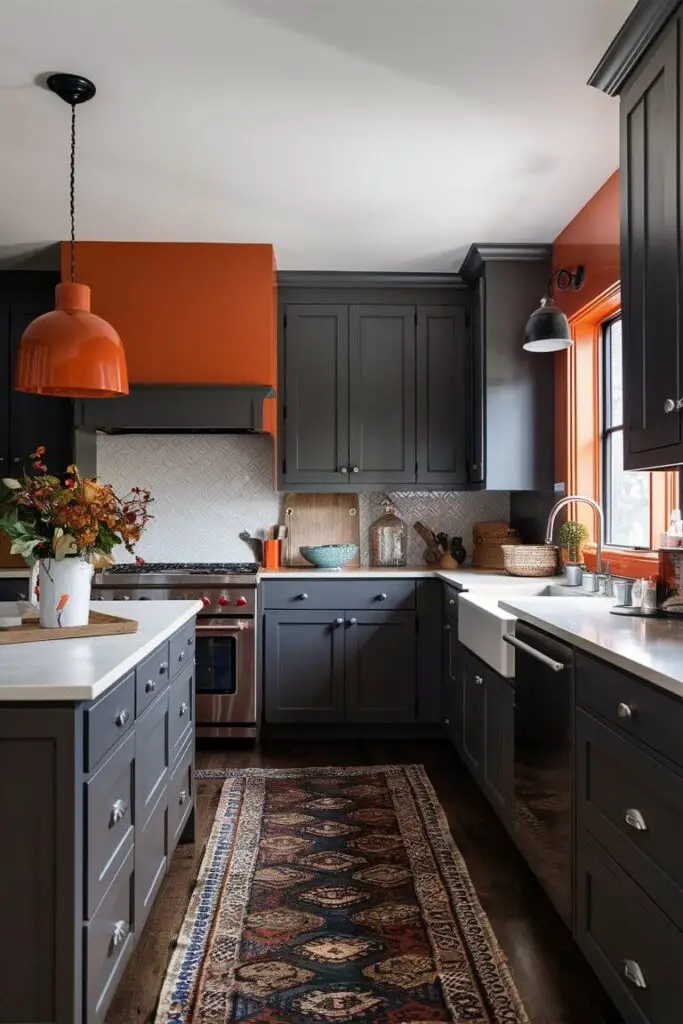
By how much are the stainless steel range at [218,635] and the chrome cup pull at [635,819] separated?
2.72 meters

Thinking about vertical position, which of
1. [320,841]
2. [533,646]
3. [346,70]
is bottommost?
[320,841]

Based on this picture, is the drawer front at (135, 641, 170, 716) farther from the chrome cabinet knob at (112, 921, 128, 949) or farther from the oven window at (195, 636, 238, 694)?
the oven window at (195, 636, 238, 694)

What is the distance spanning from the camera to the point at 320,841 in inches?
117

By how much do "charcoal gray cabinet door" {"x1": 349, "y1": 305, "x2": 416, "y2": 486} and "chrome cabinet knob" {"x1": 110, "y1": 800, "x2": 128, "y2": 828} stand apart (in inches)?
118

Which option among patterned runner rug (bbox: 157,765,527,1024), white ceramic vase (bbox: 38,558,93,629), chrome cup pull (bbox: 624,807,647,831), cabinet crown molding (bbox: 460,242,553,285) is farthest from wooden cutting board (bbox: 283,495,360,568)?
chrome cup pull (bbox: 624,807,647,831)

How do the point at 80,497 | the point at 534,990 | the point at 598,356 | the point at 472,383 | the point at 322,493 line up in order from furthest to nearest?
the point at 322,493, the point at 472,383, the point at 598,356, the point at 80,497, the point at 534,990

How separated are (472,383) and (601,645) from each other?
2.96m

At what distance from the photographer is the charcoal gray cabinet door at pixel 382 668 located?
4.32 metres

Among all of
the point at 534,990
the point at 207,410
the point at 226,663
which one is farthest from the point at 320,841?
the point at 207,410

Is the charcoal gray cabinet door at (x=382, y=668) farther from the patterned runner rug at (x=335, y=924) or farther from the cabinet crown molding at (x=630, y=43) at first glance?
the cabinet crown molding at (x=630, y=43)

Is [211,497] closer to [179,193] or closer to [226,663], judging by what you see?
[226,663]

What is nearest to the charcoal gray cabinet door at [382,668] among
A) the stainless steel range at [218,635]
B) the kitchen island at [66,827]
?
the stainless steel range at [218,635]

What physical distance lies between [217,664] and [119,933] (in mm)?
2374

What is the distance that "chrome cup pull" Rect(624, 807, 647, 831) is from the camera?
→ 1.63m
